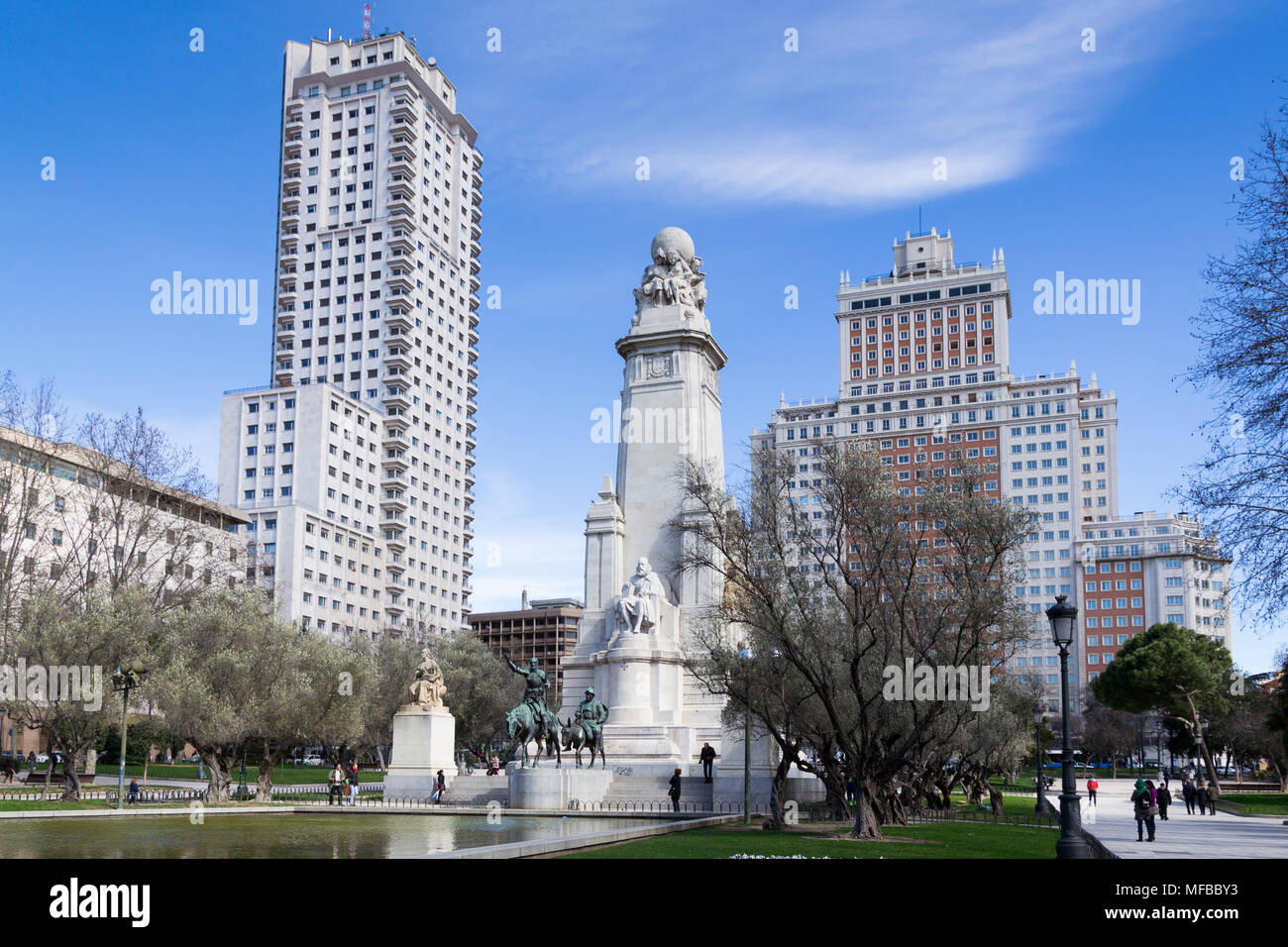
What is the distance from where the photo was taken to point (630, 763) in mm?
42750

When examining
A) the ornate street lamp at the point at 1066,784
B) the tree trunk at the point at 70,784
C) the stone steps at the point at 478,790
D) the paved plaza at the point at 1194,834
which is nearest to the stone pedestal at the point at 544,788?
the stone steps at the point at 478,790

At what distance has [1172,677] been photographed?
7662cm

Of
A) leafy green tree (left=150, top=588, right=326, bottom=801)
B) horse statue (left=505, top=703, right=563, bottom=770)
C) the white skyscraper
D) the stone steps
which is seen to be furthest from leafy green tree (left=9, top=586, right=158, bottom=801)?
the white skyscraper

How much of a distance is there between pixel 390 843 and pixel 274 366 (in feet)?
370

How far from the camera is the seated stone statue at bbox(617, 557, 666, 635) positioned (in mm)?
47438

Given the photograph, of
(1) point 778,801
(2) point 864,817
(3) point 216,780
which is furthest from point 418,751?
(2) point 864,817

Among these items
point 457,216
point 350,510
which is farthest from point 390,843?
point 457,216

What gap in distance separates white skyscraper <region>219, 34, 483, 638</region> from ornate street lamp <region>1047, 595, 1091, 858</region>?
94234 mm

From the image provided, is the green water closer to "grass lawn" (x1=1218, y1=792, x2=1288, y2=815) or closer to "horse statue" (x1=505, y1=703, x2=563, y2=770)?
"horse statue" (x1=505, y1=703, x2=563, y2=770)

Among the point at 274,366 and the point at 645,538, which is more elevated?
the point at 274,366

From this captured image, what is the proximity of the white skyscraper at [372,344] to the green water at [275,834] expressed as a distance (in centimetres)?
8075
